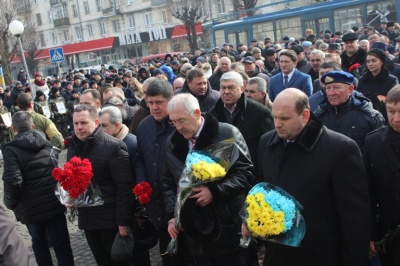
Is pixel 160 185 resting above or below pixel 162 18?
below

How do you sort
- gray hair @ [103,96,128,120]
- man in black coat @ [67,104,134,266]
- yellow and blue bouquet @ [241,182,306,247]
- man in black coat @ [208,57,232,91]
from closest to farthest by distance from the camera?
1. yellow and blue bouquet @ [241,182,306,247]
2. man in black coat @ [67,104,134,266]
3. gray hair @ [103,96,128,120]
4. man in black coat @ [208,57,232,91]

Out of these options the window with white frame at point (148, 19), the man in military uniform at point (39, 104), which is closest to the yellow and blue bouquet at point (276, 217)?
the man in military uniform at point (39, 104)

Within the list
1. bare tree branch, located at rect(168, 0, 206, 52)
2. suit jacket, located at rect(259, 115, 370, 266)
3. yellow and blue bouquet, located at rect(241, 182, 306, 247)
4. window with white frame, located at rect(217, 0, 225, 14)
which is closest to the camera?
yellow and blue bouquet, located at rect(241, 182, 306, 247)

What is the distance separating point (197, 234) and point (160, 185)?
3.41 feet

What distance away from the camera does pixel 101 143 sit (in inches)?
175

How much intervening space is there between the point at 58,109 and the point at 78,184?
35.4 ft

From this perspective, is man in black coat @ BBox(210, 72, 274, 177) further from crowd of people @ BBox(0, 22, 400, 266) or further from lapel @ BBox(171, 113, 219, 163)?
lapel @ BBox(171, 113, 219, 163)

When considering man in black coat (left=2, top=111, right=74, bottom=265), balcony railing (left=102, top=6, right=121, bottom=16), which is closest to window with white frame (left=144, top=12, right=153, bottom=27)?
balcony railing (left=102, top=6, right=121, bottom=16)

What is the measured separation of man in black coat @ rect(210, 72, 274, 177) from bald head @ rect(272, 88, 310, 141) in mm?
1650

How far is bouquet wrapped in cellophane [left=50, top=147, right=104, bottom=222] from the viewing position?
4.20 meters

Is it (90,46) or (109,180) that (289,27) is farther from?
(90,46)

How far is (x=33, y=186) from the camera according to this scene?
498 centimetres

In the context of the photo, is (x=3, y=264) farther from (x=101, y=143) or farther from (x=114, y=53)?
(x=114, y=53)

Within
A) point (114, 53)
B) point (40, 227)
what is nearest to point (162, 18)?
point (114, 53)
